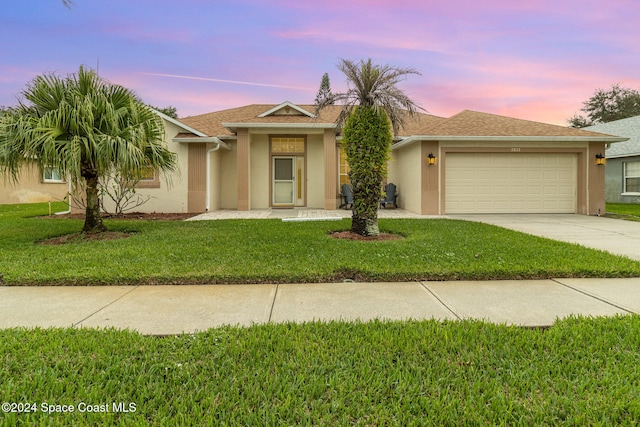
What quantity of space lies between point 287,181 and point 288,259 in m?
10.2

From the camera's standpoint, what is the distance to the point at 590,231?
8.52 metres

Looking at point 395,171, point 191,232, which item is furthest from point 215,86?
point 191,232

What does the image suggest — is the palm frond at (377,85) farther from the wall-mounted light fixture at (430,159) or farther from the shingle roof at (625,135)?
the shingle roof at (625,135)

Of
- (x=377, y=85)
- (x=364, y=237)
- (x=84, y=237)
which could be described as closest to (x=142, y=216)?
(x=84, y=237)

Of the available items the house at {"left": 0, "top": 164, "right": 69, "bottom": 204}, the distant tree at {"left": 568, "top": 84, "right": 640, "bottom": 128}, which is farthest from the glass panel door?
the distant tree at {"left": 568, "top": 84, "right": 640, "bottom": 128}

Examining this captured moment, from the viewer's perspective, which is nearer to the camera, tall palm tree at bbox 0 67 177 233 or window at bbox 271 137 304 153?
tall palm tree at bbox 0 67 177 233

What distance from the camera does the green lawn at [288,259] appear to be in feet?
14.4

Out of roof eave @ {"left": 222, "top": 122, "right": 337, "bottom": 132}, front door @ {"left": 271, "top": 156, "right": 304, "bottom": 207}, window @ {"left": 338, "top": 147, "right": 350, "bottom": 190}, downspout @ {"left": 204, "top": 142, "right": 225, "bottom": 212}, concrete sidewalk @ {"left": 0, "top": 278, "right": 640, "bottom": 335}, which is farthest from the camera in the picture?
front door @ {"left": 271, "top": 156, "right": 304, "bottom": 207}

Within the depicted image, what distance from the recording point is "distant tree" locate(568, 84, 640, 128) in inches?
1403

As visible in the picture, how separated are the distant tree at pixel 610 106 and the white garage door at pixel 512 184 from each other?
33.2m

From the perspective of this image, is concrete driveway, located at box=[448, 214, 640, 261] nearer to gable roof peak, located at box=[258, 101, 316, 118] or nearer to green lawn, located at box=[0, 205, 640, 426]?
green lawn, located at box=[0, 205, 640, 426]

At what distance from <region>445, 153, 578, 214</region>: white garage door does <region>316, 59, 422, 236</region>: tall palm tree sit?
6.08 m

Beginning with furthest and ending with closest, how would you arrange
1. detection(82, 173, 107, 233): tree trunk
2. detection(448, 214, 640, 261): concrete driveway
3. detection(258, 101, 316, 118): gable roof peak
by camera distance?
detection(258, 101, 316, 118): gable roof peak
detection(82, 173, 107, 233): tree trunk
detection(448, 214, 640, 261): concrete driveway

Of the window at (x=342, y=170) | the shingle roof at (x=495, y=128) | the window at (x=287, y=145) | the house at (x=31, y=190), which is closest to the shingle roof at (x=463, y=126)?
the shingle roof at (x=495, y=128)
